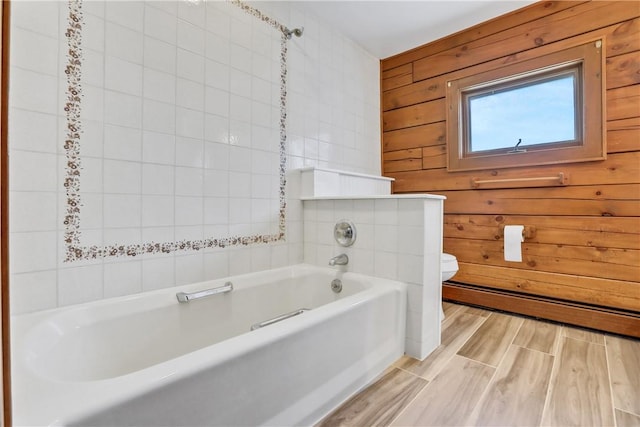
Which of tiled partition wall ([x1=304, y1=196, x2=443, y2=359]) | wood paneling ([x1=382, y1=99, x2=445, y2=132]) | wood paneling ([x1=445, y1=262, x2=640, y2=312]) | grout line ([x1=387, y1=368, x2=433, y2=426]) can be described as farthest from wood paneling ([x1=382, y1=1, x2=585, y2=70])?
grout line ([x1=387, y1=368, x2=433, y2=426])

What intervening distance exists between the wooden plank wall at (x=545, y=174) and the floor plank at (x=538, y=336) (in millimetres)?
221

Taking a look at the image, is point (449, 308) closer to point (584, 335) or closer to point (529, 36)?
point (584, 335)

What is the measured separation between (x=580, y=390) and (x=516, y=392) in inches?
11.1

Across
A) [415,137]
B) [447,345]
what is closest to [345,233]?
[447,345]

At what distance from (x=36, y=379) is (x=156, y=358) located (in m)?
0.63

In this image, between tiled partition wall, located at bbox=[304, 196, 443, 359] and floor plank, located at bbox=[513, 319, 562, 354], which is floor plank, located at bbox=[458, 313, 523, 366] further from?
tiled partition wall, located at bbox=[304, 196, 443, 359]

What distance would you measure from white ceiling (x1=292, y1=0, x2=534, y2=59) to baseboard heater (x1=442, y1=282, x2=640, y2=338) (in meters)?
2.11

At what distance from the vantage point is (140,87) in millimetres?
1327

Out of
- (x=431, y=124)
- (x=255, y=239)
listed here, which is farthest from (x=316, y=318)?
(x=431, y=124)

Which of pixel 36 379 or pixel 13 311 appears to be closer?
pixel 36 379

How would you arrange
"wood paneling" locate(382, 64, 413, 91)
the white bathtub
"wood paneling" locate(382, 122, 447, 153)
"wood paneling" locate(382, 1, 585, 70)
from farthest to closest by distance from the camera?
1. "wood paneling" locate(382, 64, 413, 91)
2. "wood paneling" locate(382, 122, 447, 153)
3. "wood paneling" locate(382, 1, 585, 70)
4. the white bathtub

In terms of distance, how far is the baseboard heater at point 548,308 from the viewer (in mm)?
1735

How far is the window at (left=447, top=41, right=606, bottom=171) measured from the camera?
186 cm

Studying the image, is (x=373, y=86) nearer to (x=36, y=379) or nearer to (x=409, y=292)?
(x=409, y=292)
